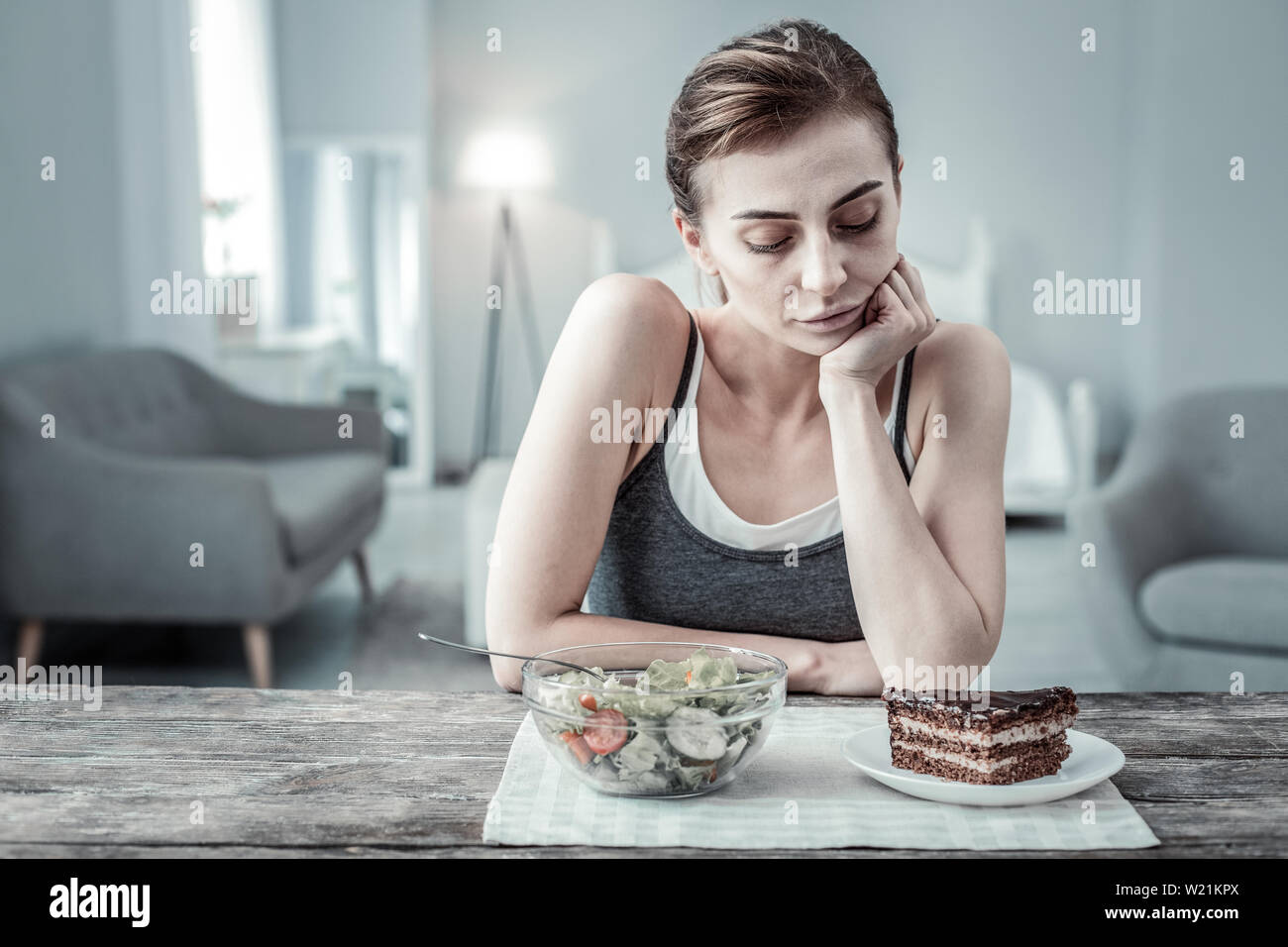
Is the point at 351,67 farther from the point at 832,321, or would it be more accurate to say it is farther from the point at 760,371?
the point at 832,321

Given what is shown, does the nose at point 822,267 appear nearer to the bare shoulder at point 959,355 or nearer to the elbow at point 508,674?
the bare shoulder at point 959,355

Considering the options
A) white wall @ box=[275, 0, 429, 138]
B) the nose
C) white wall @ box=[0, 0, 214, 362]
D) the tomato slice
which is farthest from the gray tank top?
white wall @ box=[275, 0, 429, 138]

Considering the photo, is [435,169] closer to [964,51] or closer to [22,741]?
[964,51]

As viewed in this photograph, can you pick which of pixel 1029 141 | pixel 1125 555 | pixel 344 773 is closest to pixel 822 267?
pixel 344 773

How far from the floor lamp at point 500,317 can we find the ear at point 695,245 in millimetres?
4891

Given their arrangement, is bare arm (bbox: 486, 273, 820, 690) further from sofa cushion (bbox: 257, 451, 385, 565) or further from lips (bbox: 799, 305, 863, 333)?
sofa cushion (bbox: 257, 451, 385, 565)

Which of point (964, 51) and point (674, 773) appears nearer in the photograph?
point (674, 773)

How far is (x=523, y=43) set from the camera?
599cm

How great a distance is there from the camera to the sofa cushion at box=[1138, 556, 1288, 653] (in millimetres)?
2410

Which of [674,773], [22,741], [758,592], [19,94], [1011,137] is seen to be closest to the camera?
[674,773]

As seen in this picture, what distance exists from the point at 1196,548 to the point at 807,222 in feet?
7.04

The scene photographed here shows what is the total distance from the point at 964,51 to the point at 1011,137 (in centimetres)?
49

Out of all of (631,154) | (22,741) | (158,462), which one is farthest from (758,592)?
(631,154)

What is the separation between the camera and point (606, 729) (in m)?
0.70
